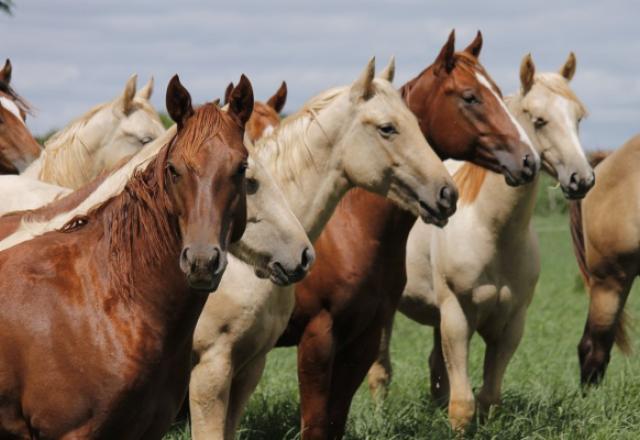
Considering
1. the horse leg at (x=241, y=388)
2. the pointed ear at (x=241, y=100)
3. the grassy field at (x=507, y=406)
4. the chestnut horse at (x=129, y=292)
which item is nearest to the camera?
the chestnut horse at (x=129, y=292)

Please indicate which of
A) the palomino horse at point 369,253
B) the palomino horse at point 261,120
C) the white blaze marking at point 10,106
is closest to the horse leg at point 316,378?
the palomino horse at point 369,253

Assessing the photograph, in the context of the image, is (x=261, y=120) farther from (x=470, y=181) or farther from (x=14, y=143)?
(x=14, y=143)

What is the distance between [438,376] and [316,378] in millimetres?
2497

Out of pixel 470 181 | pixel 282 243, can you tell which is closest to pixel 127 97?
pixel 470 181

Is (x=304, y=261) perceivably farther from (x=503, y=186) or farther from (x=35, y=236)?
(x=503, y=186)

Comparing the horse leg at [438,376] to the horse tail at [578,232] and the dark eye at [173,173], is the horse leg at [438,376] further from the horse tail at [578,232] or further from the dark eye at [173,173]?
the dark eye at [173,173]

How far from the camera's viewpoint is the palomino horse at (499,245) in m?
6.59

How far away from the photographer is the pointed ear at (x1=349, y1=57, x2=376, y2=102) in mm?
5297

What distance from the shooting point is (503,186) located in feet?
21.9

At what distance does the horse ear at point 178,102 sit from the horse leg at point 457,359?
10.5 feet

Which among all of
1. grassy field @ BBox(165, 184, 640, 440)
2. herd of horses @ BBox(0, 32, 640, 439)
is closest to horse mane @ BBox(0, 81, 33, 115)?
herd of horses @ BBox(0, 32, 640, 439)

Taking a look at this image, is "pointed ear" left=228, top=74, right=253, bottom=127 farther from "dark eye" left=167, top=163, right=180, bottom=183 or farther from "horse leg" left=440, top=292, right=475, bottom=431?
"horse leg" left=440, top=292, right=475, bottom=431

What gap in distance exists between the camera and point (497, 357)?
6734 mm

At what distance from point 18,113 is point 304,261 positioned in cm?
444
